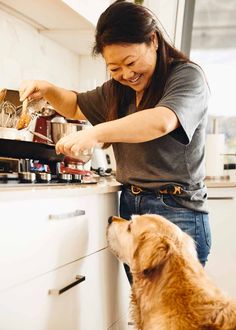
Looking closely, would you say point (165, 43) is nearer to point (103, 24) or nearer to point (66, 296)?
point (103, 24)

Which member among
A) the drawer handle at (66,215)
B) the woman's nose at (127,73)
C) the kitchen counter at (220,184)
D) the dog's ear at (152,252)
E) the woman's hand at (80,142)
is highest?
the woman's nose at (127,73)

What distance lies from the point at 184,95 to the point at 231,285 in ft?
5.73

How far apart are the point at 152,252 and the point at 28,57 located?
53.5 inches

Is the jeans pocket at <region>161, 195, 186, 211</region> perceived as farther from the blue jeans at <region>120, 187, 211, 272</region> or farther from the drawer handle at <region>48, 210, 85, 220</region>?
the drawer handle at <region>48, 210, 85, 220</region>

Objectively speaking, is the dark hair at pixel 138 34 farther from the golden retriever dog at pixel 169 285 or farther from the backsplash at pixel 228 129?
the backsplash at pixel 228 129

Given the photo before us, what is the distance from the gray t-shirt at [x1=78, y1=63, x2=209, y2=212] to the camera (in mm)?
1225

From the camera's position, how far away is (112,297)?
5.39 feet

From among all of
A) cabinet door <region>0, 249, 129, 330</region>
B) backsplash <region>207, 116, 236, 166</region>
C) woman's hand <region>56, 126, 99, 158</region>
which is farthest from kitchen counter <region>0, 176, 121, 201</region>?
backsplash <region>207, 116, 236, 166</region>

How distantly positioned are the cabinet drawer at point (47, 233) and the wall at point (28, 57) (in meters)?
0.84

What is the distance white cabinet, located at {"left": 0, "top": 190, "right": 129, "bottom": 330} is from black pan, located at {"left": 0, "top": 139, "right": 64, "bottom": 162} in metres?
0.24

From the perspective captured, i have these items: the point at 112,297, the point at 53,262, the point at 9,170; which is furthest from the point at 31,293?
the point at 112,297

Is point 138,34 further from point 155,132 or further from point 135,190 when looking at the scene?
point 135,190

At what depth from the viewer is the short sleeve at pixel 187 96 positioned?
1181 mm

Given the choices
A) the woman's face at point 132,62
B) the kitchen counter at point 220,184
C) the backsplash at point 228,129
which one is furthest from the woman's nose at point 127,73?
the backsplash at point 228,129
